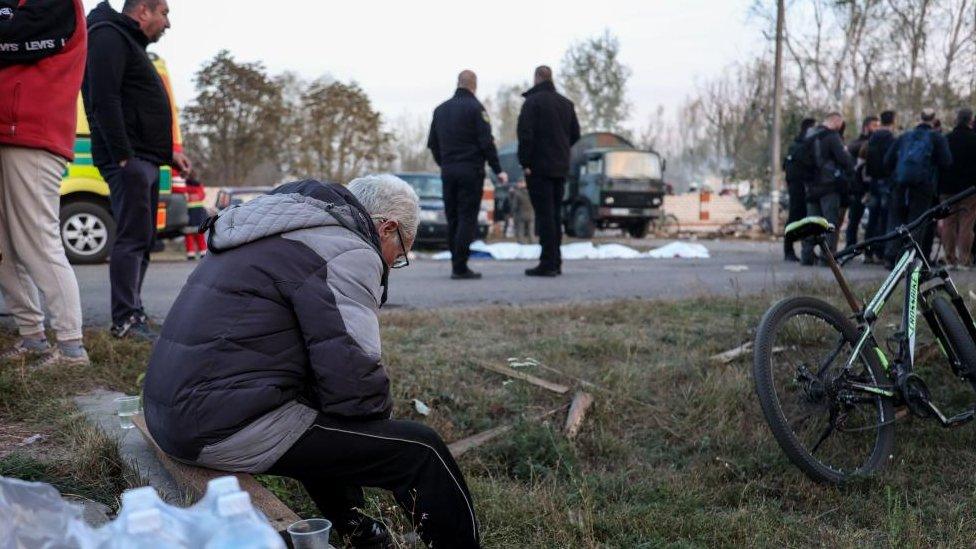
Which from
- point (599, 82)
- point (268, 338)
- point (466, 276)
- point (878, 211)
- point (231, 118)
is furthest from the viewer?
point (599, 82)

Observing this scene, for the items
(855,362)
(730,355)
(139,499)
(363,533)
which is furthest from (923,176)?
(139,499)

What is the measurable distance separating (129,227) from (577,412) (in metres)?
2.61

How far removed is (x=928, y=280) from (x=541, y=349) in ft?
7.41

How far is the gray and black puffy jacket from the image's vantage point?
241cm

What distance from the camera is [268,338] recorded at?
2.44 meters

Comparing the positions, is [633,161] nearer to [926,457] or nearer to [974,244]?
[974,244]

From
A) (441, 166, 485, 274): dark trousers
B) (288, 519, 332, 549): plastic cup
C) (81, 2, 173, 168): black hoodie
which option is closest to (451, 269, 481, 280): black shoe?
(441, 166, 485, 274): dark trousers

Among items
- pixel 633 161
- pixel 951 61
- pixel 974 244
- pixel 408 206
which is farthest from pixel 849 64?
pixel 408 206

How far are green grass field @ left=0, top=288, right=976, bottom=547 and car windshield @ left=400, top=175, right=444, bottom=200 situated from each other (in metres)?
11.3

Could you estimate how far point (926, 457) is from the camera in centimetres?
432

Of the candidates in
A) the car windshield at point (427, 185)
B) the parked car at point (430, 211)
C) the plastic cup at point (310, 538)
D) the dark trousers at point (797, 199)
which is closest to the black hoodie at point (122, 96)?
the plastic cup at point (310, 538)

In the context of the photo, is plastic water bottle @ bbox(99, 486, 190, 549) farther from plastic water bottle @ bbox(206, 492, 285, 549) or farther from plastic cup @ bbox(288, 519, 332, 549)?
plastic cup @ bbox(288, 519, 332, 549)

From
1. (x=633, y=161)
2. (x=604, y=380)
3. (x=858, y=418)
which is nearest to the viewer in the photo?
(x=858, y=418)

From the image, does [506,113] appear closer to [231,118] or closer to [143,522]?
[231,118]
